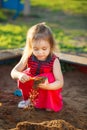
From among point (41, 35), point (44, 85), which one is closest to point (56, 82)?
point (44, 85)

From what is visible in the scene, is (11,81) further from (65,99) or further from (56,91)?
(56,91)

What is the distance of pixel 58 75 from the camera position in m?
3.26

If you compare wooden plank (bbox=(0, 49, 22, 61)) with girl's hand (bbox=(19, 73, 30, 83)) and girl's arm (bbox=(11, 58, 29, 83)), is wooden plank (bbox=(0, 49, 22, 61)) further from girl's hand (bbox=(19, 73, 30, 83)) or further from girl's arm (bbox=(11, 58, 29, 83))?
girl's hand (bbox=(19, 73, 30, 83))

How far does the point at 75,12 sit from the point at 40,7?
3.65 feet

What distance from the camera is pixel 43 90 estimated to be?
3266mm

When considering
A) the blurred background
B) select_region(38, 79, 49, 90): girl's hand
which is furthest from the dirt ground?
the blurred background

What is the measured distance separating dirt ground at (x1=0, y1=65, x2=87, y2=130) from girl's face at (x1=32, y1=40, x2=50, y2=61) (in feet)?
1.56

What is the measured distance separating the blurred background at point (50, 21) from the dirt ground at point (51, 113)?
1.27 m

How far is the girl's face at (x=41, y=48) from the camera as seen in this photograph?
10.3ft

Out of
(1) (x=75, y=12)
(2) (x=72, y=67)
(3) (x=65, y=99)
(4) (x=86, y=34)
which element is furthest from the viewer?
(1) (x=75, y=12)

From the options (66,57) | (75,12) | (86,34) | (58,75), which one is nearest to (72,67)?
(66,57)

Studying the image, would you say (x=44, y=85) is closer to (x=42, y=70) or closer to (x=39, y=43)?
(x=42, y=70)

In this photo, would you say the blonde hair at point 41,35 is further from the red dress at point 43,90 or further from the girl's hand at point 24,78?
the girl's hand at point 24,78

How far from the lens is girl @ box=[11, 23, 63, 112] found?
10.4ft
